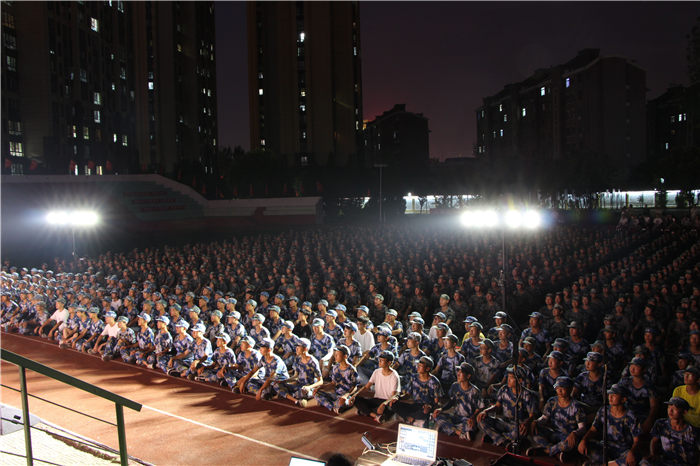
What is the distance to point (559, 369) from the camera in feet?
24.2

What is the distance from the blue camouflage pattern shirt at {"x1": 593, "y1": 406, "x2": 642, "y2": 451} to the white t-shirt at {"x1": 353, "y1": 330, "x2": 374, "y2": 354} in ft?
15.0

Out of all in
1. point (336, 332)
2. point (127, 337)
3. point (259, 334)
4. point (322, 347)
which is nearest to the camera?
point (322, 347)

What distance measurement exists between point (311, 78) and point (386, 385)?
A: 6381cm

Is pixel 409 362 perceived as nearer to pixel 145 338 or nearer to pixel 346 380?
pixel 346 380

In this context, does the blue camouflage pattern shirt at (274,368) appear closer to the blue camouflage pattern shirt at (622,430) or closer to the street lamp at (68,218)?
the blue camouflage pattern shirt at (622,430)

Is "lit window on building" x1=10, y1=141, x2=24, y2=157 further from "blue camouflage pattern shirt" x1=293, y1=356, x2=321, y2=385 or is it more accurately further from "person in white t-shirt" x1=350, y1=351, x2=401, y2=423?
"person in white t-shirt" x1=350, y1=351, x2=401, y2=423

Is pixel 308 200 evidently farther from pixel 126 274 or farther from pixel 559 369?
pixel 559 369

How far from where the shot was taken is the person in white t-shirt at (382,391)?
7836 millimetres

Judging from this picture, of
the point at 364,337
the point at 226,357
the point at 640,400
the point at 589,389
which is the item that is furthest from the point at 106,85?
the point at 640,400

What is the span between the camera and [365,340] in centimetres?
1015

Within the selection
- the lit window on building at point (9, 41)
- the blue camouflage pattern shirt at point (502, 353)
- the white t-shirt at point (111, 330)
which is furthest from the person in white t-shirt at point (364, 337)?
the lit window on building at point (9, 41)

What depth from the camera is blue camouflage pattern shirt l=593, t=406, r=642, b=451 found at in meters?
6.09

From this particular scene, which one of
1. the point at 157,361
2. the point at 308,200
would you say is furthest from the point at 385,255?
the point at 308,200

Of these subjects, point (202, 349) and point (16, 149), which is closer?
point (202, 349)
